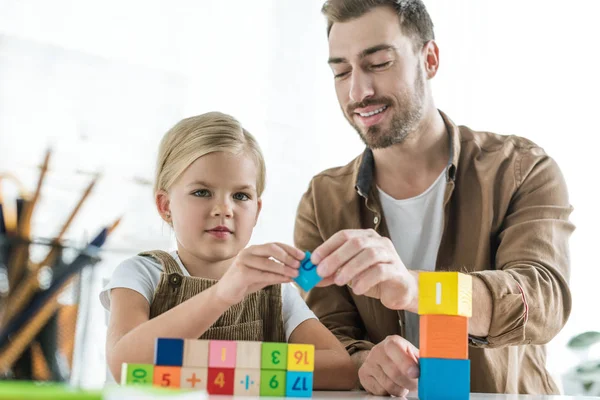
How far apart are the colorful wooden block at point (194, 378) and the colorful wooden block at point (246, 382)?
0.14 ft

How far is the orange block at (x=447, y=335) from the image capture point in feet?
2.84

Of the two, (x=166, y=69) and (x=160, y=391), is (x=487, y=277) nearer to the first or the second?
(x=160, y=391)

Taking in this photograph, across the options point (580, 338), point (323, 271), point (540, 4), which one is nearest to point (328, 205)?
point (323, 271)

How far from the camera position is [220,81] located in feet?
9.59

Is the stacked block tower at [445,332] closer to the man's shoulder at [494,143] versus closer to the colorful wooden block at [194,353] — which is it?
the colorful wooden block at [194,353]

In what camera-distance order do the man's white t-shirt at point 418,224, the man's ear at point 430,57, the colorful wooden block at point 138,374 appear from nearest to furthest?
the colorful wooden block at point 138,374
the man's white t-shirt at point 418,224
the man's ear at point 430,57

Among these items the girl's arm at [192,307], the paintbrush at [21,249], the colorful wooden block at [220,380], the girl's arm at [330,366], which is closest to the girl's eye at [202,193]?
the girl's arm at [192,307]

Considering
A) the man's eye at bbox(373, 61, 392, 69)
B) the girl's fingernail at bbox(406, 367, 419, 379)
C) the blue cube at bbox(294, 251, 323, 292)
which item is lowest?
the girl's fingernail at bbox(406, 367, 419, 379)

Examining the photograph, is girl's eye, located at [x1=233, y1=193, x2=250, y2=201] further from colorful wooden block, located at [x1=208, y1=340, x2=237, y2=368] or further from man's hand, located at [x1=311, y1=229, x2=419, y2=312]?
colorful wooden block, located at [x1=208, y1=340, x2=237, y2=368]

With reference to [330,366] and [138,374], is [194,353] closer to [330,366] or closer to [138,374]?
[138,374]

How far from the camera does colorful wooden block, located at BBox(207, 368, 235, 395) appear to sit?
0.86 m

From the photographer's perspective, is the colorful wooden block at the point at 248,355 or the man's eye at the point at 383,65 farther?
the man's eye at the point at 383,65

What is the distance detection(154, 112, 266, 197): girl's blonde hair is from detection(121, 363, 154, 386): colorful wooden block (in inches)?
25.2

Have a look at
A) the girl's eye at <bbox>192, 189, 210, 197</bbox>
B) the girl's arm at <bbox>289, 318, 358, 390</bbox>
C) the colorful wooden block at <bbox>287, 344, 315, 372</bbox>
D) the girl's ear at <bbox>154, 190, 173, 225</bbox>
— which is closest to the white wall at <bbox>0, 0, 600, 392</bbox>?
the girl's ear at <bbox>154, 190, 173, 225</bbox>
